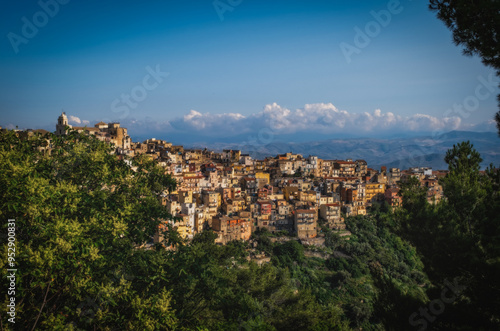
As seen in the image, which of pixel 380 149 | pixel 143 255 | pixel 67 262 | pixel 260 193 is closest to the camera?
pixel 67 262

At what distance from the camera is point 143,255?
6973mm

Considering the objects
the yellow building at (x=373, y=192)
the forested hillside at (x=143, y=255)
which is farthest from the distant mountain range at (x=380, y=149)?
the forested hillside at (x=143, y=255)

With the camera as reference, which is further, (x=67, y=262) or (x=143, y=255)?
(x=143, y=255)

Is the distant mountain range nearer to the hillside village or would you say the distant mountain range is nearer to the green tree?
the hillside village

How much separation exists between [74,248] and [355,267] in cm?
2943

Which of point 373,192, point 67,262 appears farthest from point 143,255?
point 373,192

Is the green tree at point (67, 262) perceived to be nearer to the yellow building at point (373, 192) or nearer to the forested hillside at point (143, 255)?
the forested hillside at point (143, 255)

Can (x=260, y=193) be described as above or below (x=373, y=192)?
above

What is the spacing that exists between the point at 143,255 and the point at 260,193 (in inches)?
1344

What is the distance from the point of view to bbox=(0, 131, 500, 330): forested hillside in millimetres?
5363

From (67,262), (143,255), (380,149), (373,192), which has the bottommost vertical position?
(373,192)

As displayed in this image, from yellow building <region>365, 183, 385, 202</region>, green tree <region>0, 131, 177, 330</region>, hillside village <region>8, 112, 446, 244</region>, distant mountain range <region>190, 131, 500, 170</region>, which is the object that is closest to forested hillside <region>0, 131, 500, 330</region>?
green tree <region>0, 131, 177, 330</region>

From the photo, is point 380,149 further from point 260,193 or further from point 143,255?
point 143,255

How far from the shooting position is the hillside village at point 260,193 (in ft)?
111
